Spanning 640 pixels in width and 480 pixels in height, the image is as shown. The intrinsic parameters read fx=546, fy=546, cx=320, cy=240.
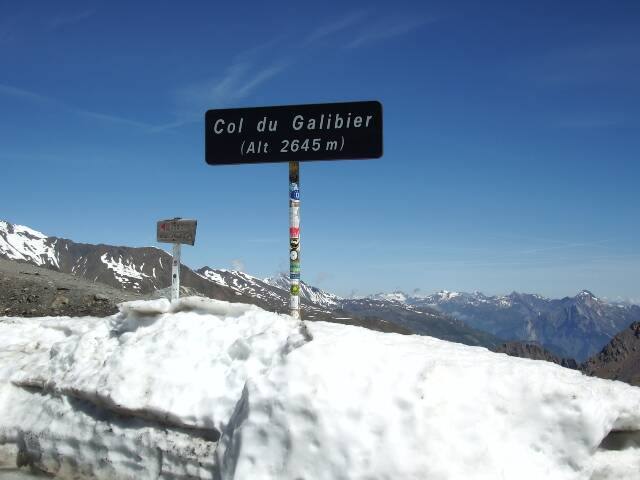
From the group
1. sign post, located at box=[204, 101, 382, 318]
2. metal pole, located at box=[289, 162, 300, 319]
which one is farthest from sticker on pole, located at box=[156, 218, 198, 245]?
metal pole, located at box=[289, 162, 300, 319]

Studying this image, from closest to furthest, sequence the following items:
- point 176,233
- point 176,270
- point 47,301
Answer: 1. point 176,233
2. point 176,270
3. point 47,301

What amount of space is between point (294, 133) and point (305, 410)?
5043 millimetres

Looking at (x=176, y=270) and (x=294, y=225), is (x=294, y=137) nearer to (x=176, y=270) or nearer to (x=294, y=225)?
(x=294, y=225)

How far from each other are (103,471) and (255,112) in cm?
627

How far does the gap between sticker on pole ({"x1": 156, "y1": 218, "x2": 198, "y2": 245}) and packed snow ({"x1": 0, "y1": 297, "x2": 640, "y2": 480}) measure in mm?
1485

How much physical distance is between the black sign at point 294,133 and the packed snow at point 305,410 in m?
2.80

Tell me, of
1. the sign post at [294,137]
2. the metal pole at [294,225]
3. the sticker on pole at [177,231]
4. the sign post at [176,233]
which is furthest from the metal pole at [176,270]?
the metal pole at [294,225]

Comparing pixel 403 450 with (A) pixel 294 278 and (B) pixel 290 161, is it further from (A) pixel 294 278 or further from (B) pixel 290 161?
(B) pixel 290 161

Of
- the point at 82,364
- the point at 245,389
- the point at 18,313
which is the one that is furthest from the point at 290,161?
the point at 18,313

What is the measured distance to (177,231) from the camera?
1014 centimetres

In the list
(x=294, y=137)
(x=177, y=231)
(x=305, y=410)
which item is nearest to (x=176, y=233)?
(x=177, y=231)

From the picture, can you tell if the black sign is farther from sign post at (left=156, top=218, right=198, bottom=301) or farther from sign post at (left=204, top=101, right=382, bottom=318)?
sign post at (left=156, top=218, right=198, bottom=301)

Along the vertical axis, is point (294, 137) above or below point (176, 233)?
above

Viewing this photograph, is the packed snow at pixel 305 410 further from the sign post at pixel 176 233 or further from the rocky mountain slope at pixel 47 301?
the rocky mountain slope at pixel 47 301
